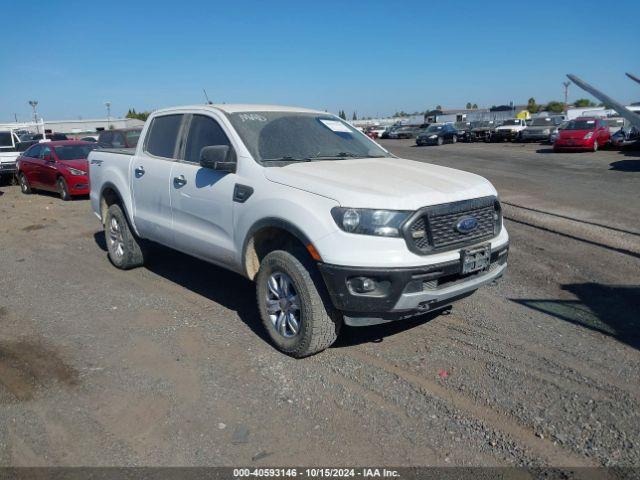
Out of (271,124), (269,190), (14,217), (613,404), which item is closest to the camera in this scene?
(613,404)

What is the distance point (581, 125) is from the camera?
2498cm

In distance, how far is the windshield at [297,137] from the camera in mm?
4816

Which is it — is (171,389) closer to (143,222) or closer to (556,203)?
(143,222)

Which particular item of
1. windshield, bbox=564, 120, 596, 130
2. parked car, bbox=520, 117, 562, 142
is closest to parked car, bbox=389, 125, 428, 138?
parked car, bbox=520, 117, 562, 142

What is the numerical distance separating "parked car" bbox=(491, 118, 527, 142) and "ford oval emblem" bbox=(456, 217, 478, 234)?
33.2 metres

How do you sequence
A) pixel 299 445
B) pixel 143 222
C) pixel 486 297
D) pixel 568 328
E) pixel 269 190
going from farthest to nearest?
1. pixel 143 222
2. pixel 486 297
3. pixel 568 328
4. pixel 269 190
5. pixel 299 445

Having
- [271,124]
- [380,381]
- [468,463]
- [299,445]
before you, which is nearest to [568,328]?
[380,381]

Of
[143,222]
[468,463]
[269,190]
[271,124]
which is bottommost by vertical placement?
[468,463]

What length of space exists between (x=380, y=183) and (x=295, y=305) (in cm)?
114

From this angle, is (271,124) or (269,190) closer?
(269,190)

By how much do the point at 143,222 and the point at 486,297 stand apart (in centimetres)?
380

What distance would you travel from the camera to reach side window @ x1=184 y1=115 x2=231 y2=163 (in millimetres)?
5090

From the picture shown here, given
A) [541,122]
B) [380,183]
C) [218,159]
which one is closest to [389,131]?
[541,122]

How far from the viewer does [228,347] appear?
15.0 feet
